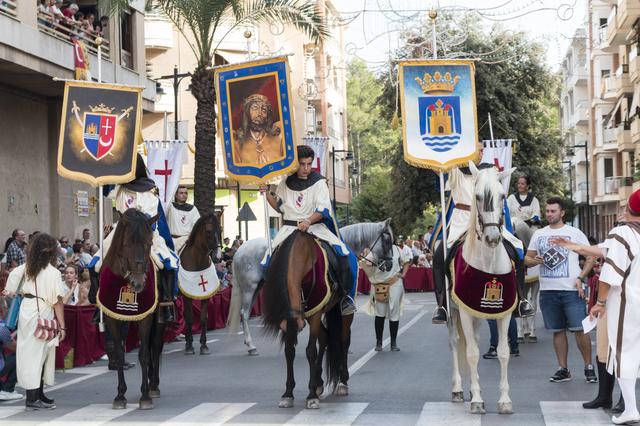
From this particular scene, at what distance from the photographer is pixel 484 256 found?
10.6 m

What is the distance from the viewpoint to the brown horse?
11.2 m

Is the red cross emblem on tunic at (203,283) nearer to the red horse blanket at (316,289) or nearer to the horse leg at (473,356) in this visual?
the red horse blanket at (316,289)

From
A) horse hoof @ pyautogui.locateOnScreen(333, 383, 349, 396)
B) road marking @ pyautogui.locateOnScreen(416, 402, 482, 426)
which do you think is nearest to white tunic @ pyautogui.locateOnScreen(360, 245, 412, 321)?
horse hoof @ pyautogui.locateOnScreen(333, 383, 349, 396)

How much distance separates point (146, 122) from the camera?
150 ft

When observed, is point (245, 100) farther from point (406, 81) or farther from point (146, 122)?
point (146, 122)

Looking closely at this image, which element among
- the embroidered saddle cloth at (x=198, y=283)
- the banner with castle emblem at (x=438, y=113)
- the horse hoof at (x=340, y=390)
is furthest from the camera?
the embroidered saddle cloth at (x=198, y=283)

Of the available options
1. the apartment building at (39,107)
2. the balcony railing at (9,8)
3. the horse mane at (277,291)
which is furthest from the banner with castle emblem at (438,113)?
the balcony railing at (9,8)

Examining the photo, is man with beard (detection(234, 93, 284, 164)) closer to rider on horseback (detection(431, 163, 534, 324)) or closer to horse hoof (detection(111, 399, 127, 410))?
rider on horseback (detection(431, 163, 534, 324))

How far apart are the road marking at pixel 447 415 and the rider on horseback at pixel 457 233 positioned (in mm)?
894

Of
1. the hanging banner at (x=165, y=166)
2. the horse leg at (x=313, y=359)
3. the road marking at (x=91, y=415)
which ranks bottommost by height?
the road marking at (x=91, y=415)

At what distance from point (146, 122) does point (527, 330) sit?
29.6 meters

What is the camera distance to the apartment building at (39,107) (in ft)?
78.9

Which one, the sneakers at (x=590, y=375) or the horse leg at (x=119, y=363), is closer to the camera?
the horse leg at (x=119, y=363)

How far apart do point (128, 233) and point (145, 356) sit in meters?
1.37
